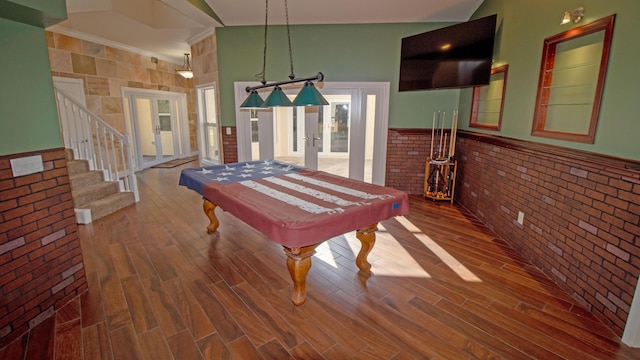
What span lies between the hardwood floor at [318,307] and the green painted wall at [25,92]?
1253 millimetres

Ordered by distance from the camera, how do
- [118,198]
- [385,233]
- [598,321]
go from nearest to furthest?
[598,321] < [385,233] < [118,198]

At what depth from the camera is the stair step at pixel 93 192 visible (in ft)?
13.4

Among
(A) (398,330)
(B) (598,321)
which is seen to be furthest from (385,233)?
(B) (598,321)

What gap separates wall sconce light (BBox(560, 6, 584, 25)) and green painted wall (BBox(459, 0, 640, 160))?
0.12 ft

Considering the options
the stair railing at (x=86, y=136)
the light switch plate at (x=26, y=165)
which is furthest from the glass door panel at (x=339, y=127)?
the light switch plate at (x=26, y=165)

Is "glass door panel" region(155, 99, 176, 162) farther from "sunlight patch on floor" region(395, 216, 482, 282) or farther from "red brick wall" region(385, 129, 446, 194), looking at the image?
"sunlight patch on floor" region(395, 216, 482, 282)

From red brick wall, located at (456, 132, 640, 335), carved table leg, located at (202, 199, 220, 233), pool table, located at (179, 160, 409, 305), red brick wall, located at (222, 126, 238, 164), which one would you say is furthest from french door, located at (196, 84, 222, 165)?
red brick wall, located at (456, 132, 640, 335)

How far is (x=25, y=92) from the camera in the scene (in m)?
1.97

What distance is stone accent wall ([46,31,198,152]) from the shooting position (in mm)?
5316

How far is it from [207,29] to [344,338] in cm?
545

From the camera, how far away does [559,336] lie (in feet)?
6.45

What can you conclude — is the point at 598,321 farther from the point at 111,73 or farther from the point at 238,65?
the point at 111,73

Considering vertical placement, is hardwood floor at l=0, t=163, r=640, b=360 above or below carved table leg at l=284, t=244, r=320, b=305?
below

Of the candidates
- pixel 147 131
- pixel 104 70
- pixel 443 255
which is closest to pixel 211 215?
pixel 443 255
